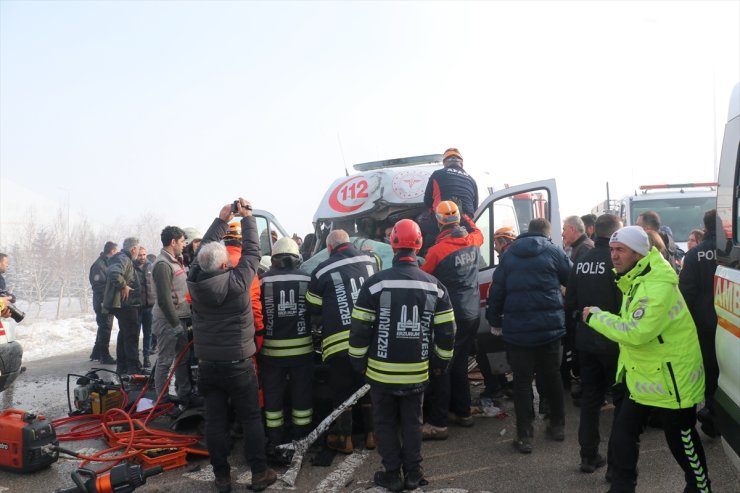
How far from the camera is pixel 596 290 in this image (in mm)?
4203

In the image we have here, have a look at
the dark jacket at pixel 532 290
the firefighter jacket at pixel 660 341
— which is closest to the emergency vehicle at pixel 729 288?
the firefighter jacket at pixel 660 341

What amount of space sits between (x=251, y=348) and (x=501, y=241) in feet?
10.2

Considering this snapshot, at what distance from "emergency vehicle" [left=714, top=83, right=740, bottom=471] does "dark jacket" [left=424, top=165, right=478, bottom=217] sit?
2.88 metres

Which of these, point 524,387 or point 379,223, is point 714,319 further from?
point 379,223

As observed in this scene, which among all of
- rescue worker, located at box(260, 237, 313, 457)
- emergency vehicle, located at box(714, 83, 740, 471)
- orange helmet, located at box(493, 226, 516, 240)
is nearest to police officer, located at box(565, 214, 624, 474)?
emergency vehicle, located at box(714, 83, 740, 471)

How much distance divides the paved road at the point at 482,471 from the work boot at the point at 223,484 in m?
0.11

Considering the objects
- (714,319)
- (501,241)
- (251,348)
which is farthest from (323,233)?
(714,319)

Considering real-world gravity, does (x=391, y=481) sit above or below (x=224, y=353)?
below

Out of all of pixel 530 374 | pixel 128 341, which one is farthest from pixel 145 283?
pixel 530 374

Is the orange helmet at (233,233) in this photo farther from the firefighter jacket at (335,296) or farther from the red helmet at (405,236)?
the red helmet at (405,236)

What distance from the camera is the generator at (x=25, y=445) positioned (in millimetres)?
4668

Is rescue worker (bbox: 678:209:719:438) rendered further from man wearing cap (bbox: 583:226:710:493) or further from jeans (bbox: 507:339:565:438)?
man wearing cap (bbox: 583:226:710:493)

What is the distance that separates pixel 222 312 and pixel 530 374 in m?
2.64

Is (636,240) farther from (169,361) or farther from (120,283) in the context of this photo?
(120,283)
